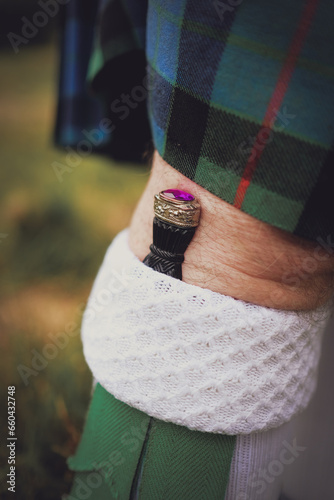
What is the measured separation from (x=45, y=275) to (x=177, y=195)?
1294mm

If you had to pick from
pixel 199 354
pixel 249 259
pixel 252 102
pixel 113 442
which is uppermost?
pixel 252 102

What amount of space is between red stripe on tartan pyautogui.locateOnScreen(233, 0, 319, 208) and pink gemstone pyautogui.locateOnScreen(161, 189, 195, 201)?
0.18 feet

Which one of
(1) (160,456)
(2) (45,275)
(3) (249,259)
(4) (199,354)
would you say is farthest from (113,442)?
(2) (45,275)

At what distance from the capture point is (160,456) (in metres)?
0.54

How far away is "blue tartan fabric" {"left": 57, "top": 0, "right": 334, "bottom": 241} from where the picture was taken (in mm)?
399

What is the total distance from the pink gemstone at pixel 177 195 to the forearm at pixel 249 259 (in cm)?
1

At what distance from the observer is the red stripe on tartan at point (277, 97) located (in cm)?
39

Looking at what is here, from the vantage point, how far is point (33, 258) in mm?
1714

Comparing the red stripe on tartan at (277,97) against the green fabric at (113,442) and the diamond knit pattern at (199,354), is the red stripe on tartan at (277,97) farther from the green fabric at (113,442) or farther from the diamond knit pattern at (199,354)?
the green fabric at (113,442)

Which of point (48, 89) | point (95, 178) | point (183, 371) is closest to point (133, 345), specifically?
point (183, 371)

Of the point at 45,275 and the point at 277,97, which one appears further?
the point at 45,275

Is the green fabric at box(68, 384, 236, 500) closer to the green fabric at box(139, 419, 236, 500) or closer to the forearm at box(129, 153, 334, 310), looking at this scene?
the green fabric at box(139, 419, 236, 500)

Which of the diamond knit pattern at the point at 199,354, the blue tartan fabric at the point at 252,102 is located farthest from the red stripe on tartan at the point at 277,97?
the diamond knit pattern at the point at 199,354

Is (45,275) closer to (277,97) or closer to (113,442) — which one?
(113,442)
